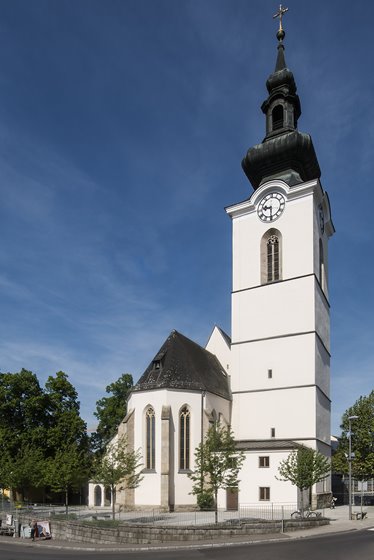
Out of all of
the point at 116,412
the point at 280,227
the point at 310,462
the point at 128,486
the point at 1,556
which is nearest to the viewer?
the point at 1,556

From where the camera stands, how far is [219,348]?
4406cm

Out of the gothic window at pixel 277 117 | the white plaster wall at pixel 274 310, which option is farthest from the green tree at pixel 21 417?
the gothic window at pixel 277 117

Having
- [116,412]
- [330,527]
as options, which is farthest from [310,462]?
[116,412]

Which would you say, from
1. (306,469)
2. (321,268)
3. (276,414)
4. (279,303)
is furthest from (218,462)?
(321,268)

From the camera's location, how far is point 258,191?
40781 mm

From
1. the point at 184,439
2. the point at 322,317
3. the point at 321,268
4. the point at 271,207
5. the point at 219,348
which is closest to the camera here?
the point at 184,439

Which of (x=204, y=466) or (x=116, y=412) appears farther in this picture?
(x=116, y=412)

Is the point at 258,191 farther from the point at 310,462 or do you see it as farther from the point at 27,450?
the point at 27,450

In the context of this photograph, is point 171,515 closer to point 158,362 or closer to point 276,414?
point 276,414

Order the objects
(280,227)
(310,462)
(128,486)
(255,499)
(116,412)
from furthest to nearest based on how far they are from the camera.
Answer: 1. (116,412)
2. (280,227)
3. (255,499)
4. (128,486)
5. (310,462)

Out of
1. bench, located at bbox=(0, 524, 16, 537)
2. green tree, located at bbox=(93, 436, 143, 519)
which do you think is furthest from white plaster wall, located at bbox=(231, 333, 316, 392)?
bench, located at bbox=(0, 524, 16, 537)

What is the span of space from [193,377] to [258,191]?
14713 mm

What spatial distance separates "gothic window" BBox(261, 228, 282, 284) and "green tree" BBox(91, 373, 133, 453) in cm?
1903

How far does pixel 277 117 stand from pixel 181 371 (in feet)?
68.4
